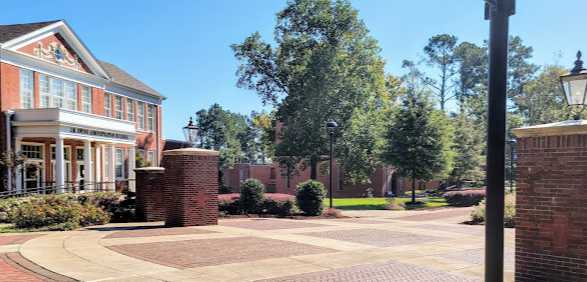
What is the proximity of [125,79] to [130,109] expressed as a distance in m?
2.87

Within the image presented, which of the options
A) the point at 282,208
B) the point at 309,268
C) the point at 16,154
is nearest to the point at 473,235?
the point at 309,268

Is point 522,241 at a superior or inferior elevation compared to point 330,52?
inferior

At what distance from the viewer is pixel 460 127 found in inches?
1633

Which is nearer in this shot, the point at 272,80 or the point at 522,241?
the point at 522,241

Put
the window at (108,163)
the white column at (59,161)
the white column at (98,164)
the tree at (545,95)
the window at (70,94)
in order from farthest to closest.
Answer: the tree at (545,95), the window at (108,163), the white column at (98,164), the window at (70,94), the white column at (59,161)

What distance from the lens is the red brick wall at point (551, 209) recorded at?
6.20 meters

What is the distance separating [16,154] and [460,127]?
3291cm

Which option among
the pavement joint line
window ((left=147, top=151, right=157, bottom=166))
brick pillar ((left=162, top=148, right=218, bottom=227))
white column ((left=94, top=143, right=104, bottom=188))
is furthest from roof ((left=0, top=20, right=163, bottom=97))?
the pavement joint line

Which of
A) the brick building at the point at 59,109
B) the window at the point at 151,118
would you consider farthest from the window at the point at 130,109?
the window at the point at 151,118

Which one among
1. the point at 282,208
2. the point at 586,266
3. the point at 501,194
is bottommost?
the point at 282,208

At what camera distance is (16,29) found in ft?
85.9

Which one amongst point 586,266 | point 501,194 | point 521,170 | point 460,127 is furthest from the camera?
point 460,127

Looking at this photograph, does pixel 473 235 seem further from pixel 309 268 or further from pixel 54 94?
pixel 54 94

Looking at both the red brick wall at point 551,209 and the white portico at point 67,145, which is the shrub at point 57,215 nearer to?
the white portico at point 67,145
